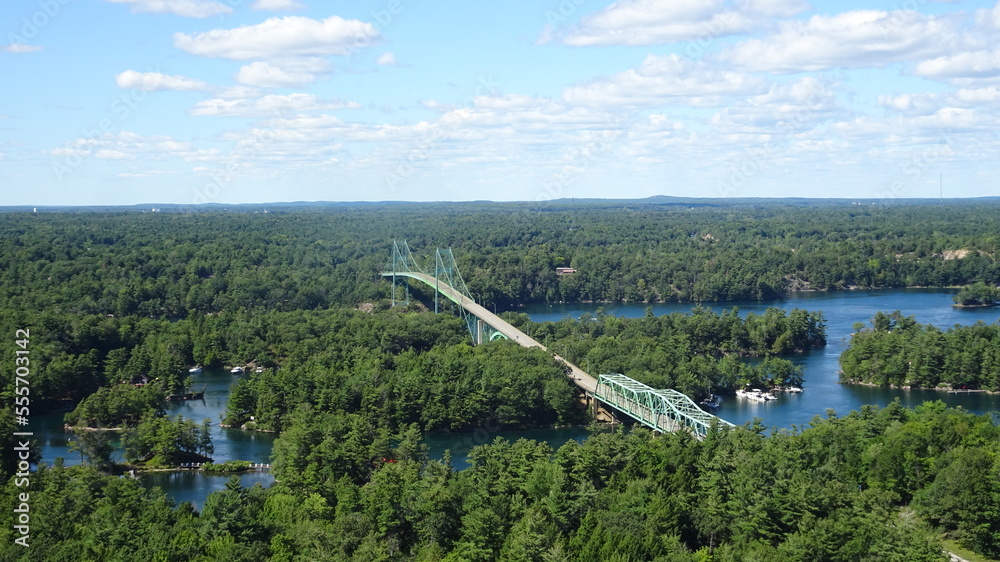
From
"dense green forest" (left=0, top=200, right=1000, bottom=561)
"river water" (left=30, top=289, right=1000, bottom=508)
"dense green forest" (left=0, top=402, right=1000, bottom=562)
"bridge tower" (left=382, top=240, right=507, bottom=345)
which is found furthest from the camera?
"bridge tower" (left=382, top=240, right=507, bottom=345)

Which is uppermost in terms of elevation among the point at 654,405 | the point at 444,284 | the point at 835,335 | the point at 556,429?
the point at 444,284

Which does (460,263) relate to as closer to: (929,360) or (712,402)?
(712,402)

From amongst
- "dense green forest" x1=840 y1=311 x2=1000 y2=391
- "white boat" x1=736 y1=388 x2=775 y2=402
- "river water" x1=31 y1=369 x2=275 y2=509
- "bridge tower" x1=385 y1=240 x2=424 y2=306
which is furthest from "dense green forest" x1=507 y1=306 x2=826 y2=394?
"river water" x1=31 y1=369 x2=275 y2=509

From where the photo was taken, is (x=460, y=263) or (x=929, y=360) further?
(x=460, y=263)

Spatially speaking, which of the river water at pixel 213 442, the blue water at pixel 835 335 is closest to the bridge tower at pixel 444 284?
the blue water at pixel 835 335

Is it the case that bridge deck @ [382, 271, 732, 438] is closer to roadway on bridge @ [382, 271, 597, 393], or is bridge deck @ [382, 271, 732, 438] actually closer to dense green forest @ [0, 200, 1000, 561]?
roadway on bridge @ [382, 271, 597, 393]

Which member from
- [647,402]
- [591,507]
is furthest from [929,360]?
[591,507]

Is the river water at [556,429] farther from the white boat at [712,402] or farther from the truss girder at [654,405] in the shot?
the truss girder at [654,405]
